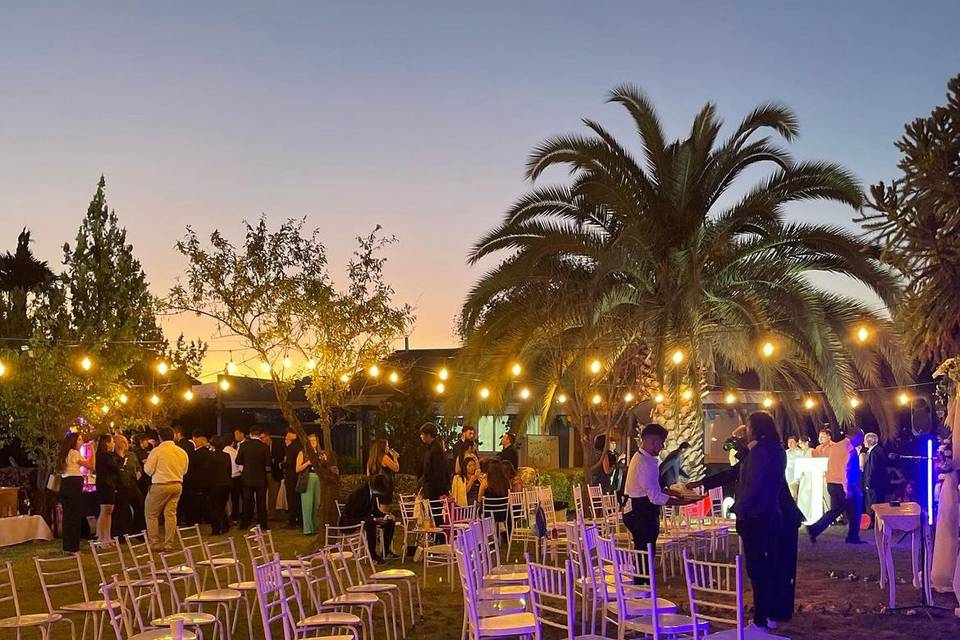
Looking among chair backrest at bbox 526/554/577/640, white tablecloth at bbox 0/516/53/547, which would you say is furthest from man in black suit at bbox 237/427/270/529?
chair backrest at bbox 526/554/577/640

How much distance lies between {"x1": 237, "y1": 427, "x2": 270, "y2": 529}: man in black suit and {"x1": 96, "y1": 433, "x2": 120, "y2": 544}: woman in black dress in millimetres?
2666

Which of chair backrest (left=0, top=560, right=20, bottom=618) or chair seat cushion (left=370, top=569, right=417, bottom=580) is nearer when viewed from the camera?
chair backrest (left=0, top=560, right=20, bottom=618)

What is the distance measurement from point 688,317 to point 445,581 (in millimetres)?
5220

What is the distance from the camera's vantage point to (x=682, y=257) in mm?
14844

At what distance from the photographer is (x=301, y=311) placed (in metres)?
14.7

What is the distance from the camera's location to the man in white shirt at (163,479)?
14461 millimetres

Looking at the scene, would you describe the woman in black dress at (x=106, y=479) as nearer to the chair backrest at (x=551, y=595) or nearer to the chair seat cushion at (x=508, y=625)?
the chair backrest at (x=551, y=595)

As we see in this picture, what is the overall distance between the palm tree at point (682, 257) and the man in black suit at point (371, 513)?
12.1 feet

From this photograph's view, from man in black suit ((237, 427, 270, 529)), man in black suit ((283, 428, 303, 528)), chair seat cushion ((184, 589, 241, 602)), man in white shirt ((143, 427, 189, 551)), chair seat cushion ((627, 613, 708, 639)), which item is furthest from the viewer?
man in black suit ((283, 428, 303, 528))

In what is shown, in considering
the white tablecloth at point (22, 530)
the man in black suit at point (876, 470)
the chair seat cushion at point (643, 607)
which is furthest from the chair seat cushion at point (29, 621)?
the man in black suit at point (876, 470)

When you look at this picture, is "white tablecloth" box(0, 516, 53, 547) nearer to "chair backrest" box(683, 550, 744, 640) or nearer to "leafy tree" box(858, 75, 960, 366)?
"chair backrest" box(683, 550, 744, 640)

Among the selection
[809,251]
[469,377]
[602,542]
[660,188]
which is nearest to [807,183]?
[809,251]

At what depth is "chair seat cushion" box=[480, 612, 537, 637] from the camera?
645cm

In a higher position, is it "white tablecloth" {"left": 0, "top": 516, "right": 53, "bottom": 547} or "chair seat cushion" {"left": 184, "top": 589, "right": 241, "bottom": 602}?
"white tablecloth" {"left": 0, "top": 516, "right": 53, "bottom": 547}
